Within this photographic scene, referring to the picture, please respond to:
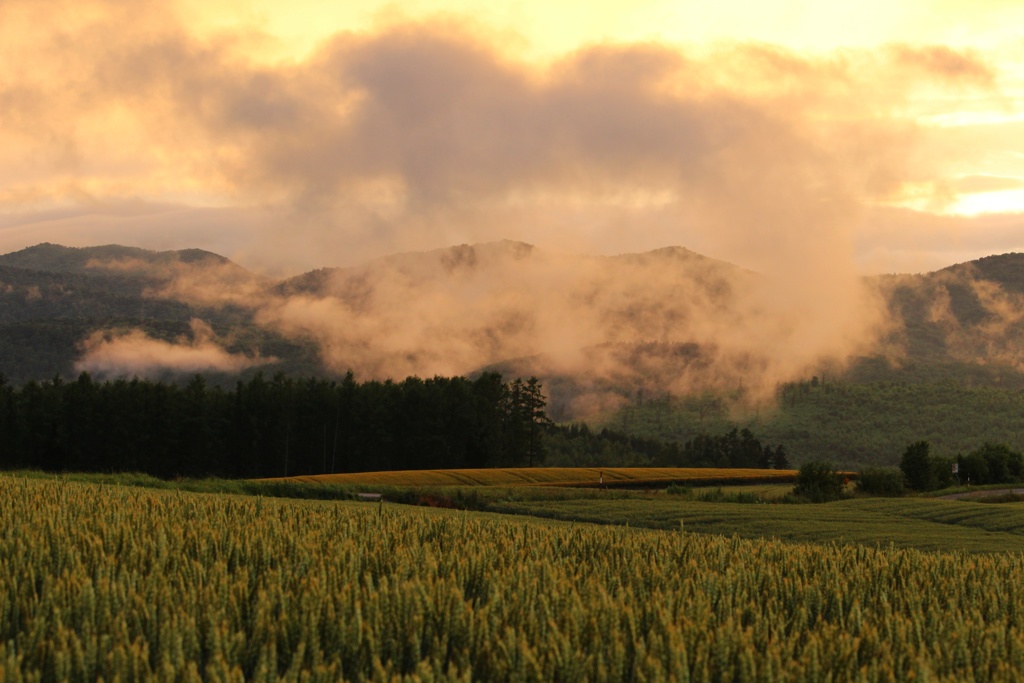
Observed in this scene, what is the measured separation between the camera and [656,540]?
51.8ft

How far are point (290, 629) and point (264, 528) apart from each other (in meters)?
6.03

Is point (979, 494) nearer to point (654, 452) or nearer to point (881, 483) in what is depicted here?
point (881, 483)

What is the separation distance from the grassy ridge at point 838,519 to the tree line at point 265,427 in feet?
205

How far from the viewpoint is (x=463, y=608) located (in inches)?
347

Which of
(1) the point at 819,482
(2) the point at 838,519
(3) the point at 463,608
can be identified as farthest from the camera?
(1) the point at 819,482

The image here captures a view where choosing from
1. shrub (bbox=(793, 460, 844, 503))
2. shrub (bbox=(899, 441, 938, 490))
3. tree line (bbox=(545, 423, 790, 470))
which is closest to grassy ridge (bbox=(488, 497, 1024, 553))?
shrub (bbox=(793, 460, 844, 503))

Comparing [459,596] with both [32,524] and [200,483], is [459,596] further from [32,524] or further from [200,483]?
[200,483]

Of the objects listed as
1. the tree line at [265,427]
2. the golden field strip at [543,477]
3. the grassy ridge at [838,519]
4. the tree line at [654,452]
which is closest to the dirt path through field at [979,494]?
the grassy ridge at [838,519]

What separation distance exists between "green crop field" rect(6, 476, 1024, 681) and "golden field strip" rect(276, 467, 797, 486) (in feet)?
166

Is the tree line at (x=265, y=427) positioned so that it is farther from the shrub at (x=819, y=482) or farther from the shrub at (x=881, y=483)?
the shrub at (x=819, y=482)

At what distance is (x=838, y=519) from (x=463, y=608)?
33.2m

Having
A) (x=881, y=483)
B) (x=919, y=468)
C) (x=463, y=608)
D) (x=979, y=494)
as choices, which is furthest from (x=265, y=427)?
(x=463, y=608)

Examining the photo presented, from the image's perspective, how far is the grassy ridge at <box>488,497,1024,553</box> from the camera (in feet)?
102

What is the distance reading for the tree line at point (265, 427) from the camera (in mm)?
99312
